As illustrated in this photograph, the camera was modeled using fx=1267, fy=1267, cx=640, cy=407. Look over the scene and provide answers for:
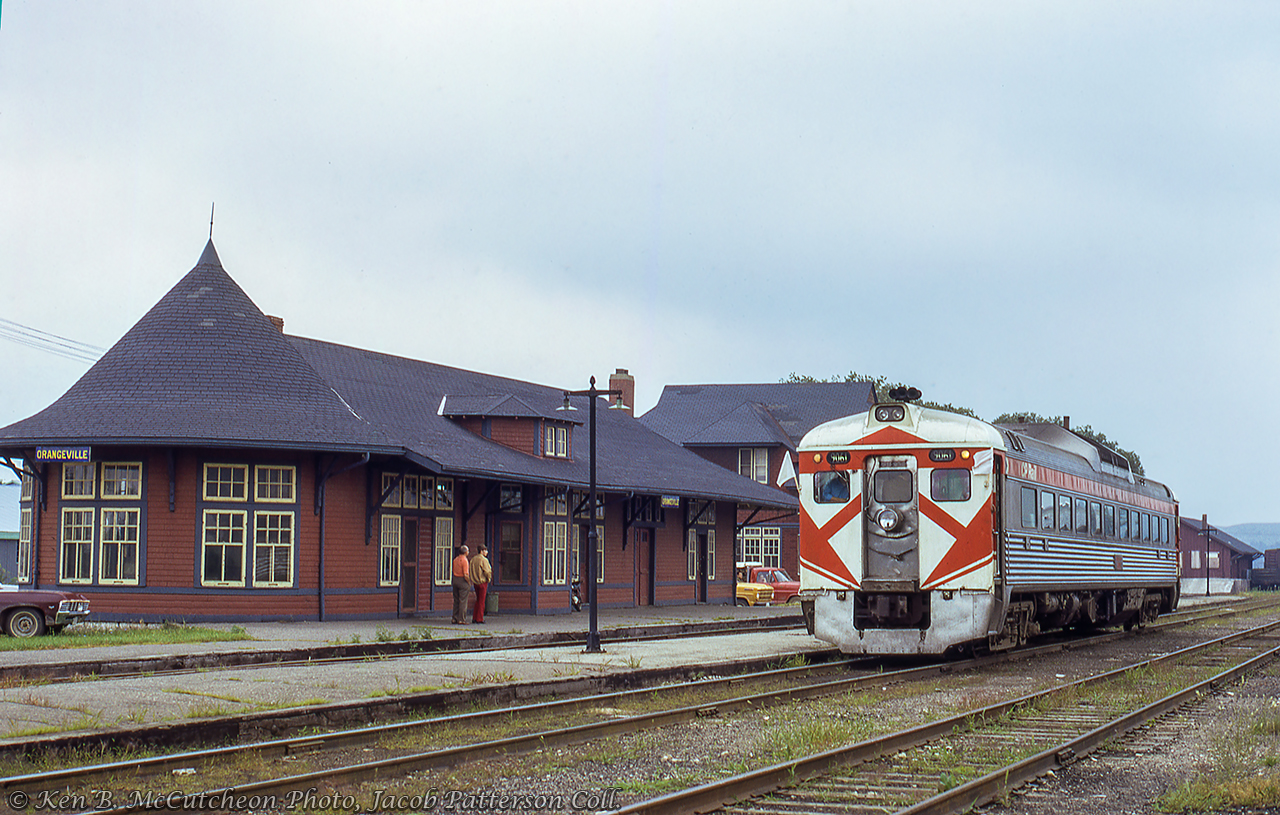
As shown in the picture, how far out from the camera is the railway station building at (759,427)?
50469 mm

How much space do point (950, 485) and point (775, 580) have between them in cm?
2411

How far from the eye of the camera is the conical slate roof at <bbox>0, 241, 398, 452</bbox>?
23.7 meters

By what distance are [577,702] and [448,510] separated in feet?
51.3

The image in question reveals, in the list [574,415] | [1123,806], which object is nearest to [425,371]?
[574,415]

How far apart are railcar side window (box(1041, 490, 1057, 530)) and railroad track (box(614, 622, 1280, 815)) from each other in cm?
458

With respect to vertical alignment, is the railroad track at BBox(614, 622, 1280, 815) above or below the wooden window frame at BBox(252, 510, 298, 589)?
below

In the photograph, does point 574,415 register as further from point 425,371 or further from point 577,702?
point 577,702

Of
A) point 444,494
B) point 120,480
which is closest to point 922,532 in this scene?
point 444,494

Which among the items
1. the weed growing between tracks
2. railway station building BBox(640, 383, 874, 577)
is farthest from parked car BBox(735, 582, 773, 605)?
the weed growing between tracks

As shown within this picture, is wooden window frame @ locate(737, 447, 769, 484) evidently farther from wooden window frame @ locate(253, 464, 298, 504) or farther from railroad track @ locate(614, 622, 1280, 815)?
railroad track @ locate(614, 622, 1280, 815)

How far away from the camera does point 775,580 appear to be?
133 feet

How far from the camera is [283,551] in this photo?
24.5 metres

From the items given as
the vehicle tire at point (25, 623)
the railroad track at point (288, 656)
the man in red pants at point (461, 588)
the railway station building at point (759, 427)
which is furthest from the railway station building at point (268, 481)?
the railway station building at point (759, 427)

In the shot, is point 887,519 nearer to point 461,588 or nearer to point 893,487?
point 893,487
